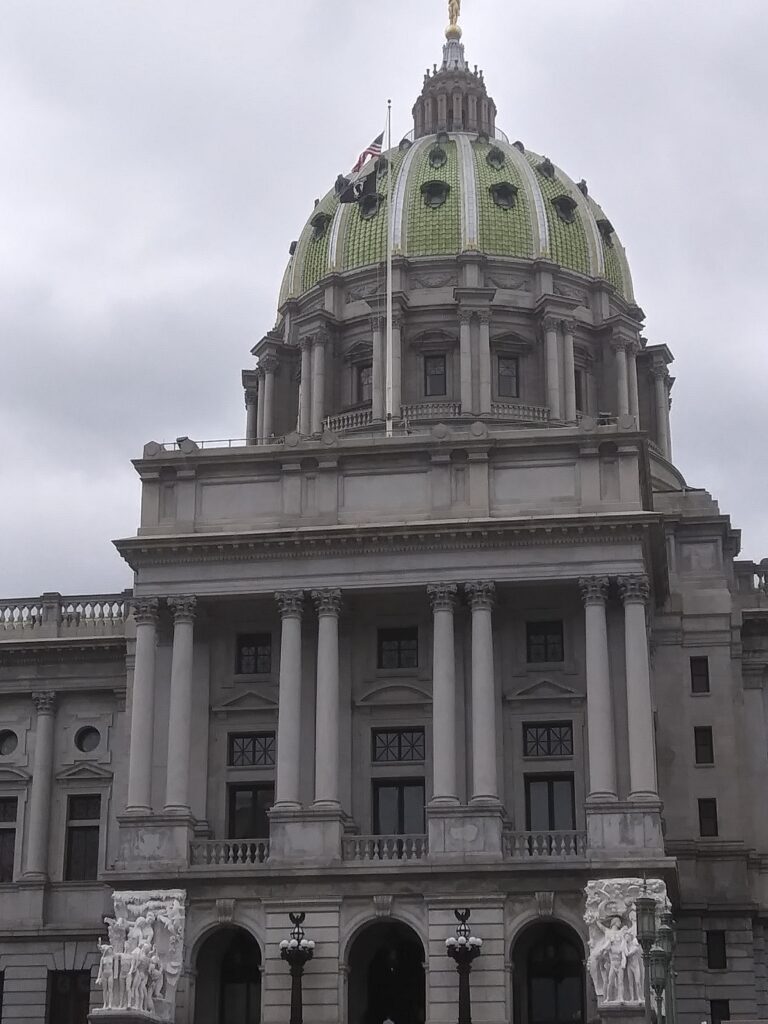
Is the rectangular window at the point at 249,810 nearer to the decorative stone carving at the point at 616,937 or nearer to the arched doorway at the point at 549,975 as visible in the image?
the arched doorway at the point at 549,975

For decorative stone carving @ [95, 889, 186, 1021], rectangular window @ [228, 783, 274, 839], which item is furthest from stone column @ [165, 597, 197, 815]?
decorative stone carving @ [95, 889, 186, 1021]

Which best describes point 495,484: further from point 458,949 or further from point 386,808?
point 458,949

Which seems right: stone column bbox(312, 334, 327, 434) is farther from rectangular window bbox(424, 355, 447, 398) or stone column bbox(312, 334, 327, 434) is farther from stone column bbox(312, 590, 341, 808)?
stone column bbox(312, 590, 341, 808)

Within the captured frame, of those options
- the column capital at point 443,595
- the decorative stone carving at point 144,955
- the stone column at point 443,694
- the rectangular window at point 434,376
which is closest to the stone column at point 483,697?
the column capital at point 443,595

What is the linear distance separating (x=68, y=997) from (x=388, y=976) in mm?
14809

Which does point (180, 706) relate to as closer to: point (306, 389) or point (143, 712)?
point (143, 712)

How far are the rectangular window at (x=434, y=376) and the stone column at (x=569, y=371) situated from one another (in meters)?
5.64

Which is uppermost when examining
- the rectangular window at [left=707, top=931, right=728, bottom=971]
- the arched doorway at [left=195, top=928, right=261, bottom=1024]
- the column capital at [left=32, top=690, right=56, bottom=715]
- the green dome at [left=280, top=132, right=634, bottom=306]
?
the green dome at [left=280, top=132, right=634, bottom=306]

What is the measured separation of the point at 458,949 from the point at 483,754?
6544 millimetres

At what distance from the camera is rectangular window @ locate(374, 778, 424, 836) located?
199 ft

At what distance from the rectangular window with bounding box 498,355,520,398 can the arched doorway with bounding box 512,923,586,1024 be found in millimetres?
32551

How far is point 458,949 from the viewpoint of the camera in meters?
54.2

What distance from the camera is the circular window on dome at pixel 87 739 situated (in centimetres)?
7200

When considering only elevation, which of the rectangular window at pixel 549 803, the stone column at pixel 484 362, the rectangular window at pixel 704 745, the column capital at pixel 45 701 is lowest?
the rectangular window at pixel 549 803
